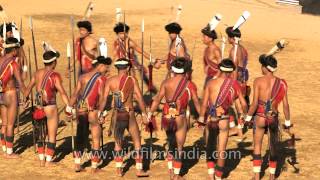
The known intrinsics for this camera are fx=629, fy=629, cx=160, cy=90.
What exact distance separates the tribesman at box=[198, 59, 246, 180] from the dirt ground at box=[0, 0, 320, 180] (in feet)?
3.91

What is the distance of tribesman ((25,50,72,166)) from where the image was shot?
42.2 feet

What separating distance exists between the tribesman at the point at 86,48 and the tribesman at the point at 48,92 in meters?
2.49

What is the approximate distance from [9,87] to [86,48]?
2637mm

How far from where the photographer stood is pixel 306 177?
43.1 ft

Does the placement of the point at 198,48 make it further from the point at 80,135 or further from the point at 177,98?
the point at 177,98

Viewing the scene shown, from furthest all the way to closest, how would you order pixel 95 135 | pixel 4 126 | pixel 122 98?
1. pixel 4 126
2. pixel 95 135
3. pixel 122 98

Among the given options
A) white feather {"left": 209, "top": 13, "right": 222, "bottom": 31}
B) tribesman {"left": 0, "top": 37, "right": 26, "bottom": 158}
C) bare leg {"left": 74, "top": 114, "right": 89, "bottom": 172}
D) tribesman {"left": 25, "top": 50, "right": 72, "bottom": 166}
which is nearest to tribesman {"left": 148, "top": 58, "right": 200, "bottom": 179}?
bare leg {"left": 74, "top": 114, "right": 89, "bottom": 172}

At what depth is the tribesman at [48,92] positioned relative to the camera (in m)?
12.9

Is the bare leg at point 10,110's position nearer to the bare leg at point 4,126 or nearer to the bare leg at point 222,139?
the bare leg at point 4,126

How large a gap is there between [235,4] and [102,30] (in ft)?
34.0

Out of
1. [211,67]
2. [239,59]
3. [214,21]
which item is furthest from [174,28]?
[239,59]

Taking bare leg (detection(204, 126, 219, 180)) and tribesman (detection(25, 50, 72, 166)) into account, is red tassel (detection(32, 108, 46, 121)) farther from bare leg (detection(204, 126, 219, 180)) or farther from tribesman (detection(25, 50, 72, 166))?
bare leg (detection(204, 126, 219, 180))

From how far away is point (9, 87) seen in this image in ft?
44.7

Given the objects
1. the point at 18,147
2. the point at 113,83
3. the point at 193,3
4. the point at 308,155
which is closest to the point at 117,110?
the point at 113,83
